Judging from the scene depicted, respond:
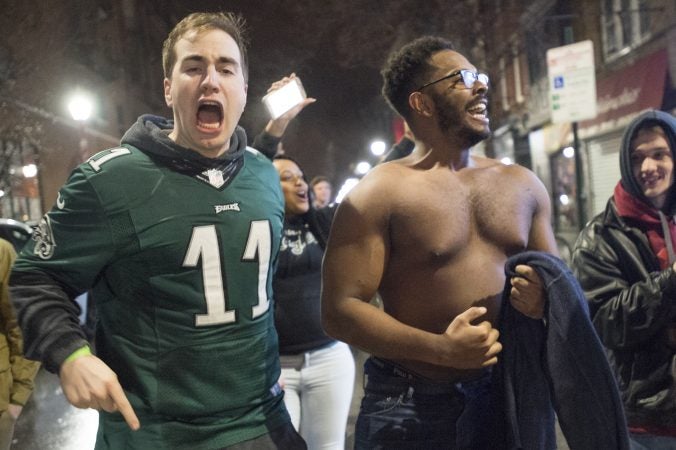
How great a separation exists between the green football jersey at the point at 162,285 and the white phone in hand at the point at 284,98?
1.37 metres

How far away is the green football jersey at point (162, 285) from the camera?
78.7 inches

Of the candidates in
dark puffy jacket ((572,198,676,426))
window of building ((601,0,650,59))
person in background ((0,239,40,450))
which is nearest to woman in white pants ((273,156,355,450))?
person in background ((0,239,40,450))

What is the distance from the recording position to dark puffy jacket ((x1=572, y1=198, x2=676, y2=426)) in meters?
2.55

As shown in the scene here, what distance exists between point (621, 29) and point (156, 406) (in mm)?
15135

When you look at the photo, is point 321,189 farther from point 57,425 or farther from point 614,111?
point 614,111

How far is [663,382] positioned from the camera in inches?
104

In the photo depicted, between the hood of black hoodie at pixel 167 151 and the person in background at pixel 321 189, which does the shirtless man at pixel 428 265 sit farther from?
the person in background at pixel 321 189

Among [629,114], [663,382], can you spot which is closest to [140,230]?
[663,382]

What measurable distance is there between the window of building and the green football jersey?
1255 centimetres

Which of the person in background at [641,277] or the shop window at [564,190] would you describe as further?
the shop window at [564,190]

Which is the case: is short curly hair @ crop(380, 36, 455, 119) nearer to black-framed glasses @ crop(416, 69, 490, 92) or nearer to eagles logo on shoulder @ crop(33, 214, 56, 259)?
black-framed glasses @ crop(416, 69, 490, 92)

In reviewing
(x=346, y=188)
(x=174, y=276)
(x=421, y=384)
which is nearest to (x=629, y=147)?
(x=421, y=384)

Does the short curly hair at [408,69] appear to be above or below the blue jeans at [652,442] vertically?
above

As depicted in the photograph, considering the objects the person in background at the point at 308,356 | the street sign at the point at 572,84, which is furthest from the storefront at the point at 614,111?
the person in background at the point at 308,356
